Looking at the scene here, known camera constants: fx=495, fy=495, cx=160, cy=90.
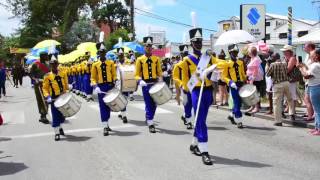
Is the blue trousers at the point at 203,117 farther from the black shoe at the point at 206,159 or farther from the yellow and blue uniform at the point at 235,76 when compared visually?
the yellow and blue uniform at the point at 235,76

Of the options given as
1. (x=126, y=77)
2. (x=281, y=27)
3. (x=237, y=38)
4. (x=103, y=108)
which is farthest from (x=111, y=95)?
(x=281, y=27)

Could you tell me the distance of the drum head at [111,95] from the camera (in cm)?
1156

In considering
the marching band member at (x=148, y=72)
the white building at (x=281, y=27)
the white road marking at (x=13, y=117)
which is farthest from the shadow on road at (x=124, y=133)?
the white building at (x=281, y=27)

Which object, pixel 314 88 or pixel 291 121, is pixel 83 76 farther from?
pixel 314 88

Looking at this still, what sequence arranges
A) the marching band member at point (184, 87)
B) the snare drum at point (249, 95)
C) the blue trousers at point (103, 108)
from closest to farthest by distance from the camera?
the marching band member at point (184, 87)
the snare drum at point (249, 95)
the blue trousers at point (103, 108)

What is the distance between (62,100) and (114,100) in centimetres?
119

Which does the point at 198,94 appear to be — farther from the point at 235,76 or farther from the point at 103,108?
the point at 103,108

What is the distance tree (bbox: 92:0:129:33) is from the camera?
7569 centimetres

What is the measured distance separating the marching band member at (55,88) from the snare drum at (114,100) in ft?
3.40

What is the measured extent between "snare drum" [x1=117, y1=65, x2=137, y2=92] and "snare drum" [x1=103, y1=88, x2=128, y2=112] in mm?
5529

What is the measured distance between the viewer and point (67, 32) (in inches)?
2645

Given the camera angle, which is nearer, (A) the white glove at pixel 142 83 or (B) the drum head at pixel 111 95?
(B) the drum head at pixel 111 95

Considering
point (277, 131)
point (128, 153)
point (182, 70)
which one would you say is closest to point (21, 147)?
point (128, 153)

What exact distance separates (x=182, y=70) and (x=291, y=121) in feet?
16.9
